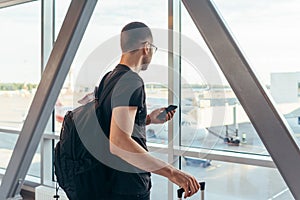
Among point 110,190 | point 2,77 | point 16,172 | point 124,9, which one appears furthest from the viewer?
point 2,77

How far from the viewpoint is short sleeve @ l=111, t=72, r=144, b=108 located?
162cm

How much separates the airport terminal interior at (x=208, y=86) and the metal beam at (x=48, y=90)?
11 mm

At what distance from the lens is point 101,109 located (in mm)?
1714

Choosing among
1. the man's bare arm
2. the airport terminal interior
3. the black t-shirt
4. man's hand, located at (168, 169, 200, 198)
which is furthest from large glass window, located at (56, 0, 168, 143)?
man's hand, located at (168, 169, 200, 198)

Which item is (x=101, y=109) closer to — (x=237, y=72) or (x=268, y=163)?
(x=237, y=72)

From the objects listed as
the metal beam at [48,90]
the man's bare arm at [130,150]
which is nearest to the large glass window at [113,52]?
the metal beam at [48,90]

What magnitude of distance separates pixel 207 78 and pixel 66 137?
4.58 ft

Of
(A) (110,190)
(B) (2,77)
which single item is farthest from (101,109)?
(B) (2,77)

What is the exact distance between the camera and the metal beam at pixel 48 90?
10.5ft

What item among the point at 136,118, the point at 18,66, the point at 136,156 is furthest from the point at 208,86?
the point at 18,66

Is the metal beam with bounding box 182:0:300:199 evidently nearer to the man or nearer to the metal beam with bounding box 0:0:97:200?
the man

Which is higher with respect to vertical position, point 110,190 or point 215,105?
point 215,105

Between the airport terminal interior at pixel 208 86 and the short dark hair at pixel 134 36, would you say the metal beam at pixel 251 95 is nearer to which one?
the airport terminal interior at pixel 208 86

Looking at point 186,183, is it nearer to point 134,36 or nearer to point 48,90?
point 134,36
